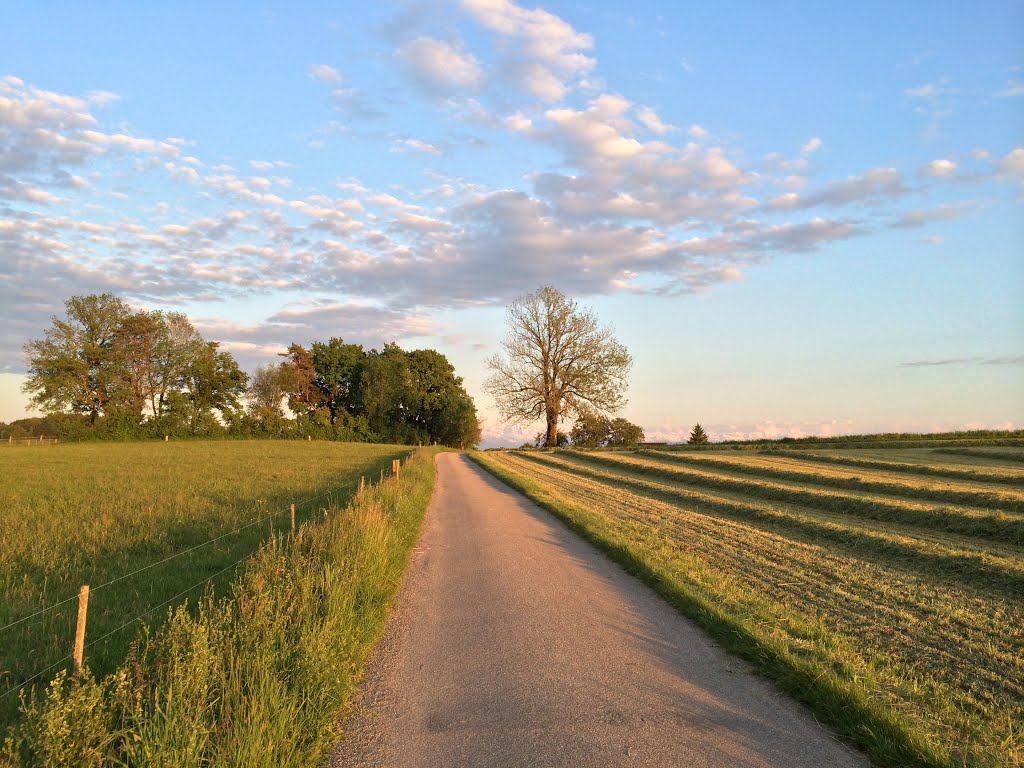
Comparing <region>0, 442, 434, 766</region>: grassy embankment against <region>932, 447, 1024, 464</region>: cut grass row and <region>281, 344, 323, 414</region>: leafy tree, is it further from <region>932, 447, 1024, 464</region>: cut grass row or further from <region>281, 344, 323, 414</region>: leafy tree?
<region>281, 344, 323, 414</region>: leafy tree

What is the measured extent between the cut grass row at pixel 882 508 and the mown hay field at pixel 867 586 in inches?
2.0

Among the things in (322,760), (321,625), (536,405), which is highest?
(536,405)

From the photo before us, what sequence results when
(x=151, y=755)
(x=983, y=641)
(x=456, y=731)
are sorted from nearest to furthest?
(x=151, y=755) < (x=456, y=731) < (x=983, y=641)

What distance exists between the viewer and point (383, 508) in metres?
14.5

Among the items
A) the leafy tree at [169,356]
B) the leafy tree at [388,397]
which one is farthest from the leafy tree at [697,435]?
the leafy tree at [169,356]

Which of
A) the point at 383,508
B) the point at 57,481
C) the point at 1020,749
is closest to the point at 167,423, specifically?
the point at 57,481

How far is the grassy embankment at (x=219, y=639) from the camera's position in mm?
3920

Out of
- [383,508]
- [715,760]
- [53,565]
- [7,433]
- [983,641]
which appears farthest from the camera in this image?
[7,433]

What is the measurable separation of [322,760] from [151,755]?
1.27 meters

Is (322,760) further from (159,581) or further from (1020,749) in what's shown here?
(159,581)

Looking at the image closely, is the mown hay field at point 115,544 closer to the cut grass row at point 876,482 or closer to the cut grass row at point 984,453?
Result: the cut grass row at point 876,482

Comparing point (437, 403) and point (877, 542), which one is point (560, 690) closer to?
point (877, 542)

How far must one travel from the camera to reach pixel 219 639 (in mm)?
5375

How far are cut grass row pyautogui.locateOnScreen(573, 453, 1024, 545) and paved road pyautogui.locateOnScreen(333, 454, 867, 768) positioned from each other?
9.71 m
